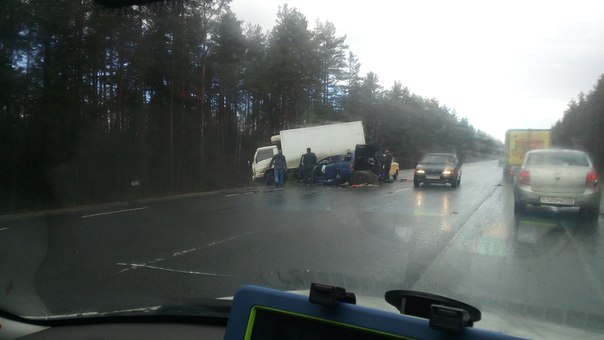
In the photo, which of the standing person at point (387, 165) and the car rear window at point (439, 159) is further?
the standing person at point (387, 165)

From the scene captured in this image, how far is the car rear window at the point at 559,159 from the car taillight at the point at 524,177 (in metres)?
0.32

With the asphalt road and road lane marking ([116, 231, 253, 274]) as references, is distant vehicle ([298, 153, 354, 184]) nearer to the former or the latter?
the asphalt road

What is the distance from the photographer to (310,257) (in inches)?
289

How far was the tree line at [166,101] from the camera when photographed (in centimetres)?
1644

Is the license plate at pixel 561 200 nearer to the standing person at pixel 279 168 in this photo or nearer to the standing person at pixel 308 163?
the standing person at pixel 279 168

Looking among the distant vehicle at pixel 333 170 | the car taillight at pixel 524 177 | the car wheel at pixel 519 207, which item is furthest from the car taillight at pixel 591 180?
the distant vehicle at pixel 333 170

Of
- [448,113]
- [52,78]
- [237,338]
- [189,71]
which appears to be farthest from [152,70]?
[237,338]

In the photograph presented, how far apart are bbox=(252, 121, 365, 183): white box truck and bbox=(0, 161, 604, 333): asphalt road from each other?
13.9 meters

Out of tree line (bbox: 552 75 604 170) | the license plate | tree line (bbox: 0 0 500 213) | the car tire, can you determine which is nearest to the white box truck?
tree line (bbox: 0 0 500 213)

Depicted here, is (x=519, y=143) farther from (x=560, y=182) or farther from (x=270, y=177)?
(x=560, y=182)

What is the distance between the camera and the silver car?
11.2m

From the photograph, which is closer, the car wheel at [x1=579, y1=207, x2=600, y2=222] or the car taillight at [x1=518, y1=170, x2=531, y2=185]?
the car wheel at [x1=579, y1=207, x2=600, y2=222]

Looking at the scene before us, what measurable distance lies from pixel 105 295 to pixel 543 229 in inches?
347

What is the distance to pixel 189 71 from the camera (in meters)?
24.8
